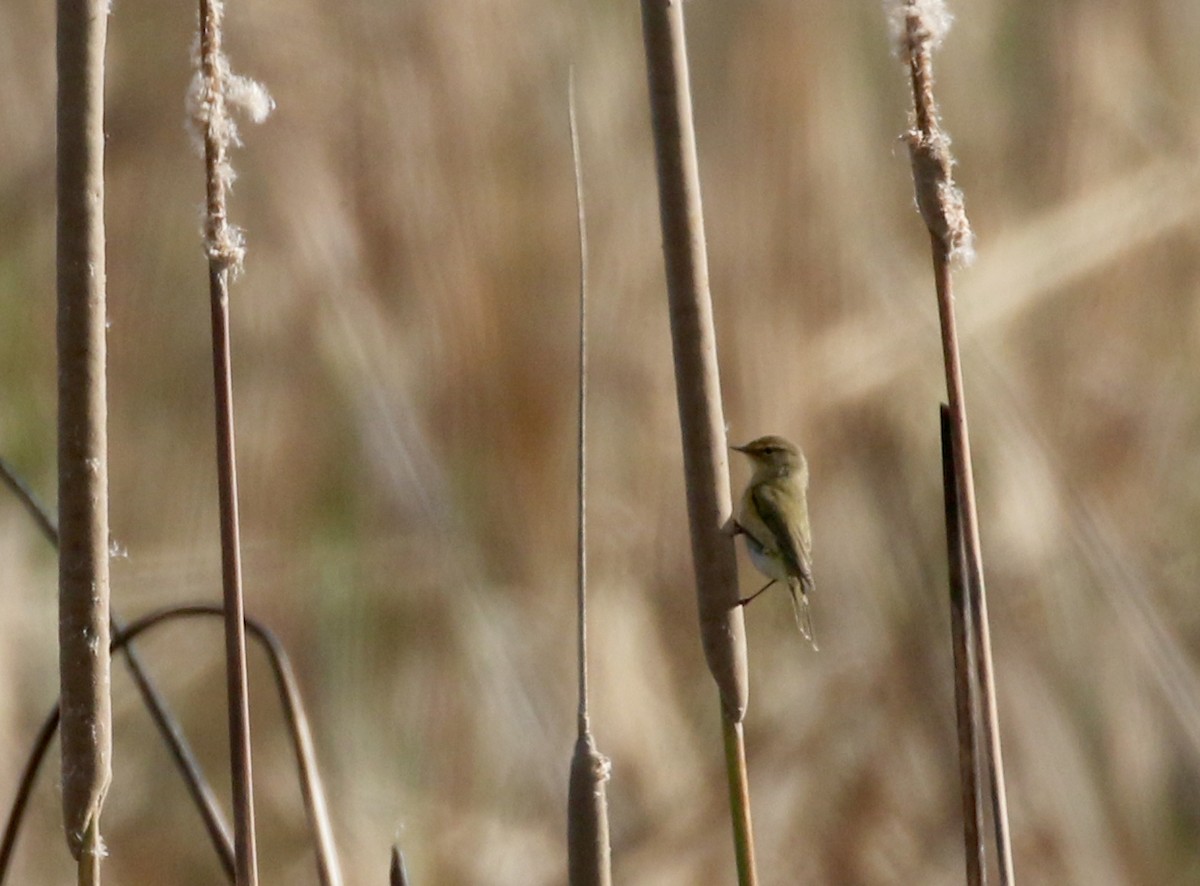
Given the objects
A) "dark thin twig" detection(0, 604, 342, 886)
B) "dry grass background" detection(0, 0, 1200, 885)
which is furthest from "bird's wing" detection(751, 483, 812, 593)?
"dark thin twig" detection(0, 604, 342, 886)

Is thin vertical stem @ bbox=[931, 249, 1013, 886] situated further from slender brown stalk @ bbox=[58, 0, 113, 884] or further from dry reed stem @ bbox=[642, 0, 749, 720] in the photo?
slender brown stalk @ bbox=[58, 0, 113, 884]

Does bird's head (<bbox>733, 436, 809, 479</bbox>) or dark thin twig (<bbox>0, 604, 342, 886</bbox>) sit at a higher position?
bird's head (<bbox>733, 436, 809, 479</bbox>)

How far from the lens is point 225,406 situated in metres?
0.72

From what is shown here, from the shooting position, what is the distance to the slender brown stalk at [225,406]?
707 millimetres

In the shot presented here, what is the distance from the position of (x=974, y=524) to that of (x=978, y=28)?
3.67 feet

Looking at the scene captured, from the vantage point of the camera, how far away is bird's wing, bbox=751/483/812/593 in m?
1.17

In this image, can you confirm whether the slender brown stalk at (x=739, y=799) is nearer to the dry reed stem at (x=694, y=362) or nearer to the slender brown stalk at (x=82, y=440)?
the dry reed stem at (x=694, y=362)

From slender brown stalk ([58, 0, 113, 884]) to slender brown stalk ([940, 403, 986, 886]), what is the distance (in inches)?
18.6

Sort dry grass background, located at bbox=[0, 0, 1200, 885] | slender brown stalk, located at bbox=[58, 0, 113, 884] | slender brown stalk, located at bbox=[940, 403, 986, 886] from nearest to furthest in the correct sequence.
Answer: slender brown stalk, located at bbox=[58, 0, 113, 884], slender brown stalk, located at bbox=[940, 403, 986, 886], dry grass background, located at bbox=[0, 0, 1200, 885]

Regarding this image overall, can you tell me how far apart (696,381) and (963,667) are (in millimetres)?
244

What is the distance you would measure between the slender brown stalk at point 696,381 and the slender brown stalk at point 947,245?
13 centimetres

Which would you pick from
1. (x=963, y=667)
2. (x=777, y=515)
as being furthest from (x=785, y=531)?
(x=963, y=667)

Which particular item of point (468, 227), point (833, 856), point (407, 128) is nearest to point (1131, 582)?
point (833, 856)

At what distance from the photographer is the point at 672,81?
0.75m
